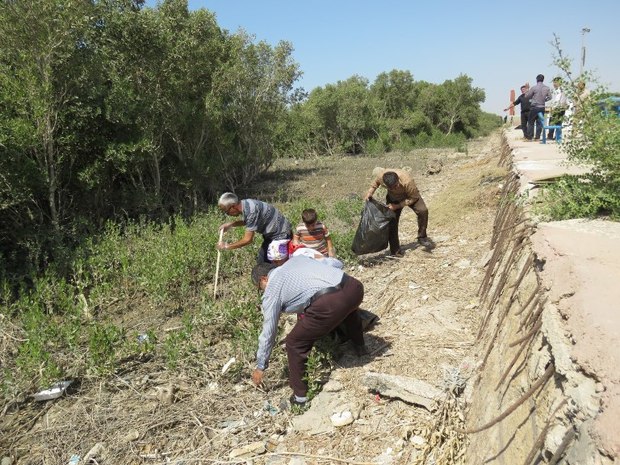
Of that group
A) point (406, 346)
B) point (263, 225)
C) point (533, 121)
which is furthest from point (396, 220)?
point (533, 121)

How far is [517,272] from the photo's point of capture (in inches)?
125

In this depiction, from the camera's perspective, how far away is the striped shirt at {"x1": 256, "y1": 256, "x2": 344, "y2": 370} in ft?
9.71

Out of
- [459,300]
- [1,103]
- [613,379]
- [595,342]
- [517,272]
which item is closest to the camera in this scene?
[613,379]

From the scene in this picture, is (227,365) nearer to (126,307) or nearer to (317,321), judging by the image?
(317,321)

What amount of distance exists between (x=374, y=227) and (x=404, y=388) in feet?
8.63

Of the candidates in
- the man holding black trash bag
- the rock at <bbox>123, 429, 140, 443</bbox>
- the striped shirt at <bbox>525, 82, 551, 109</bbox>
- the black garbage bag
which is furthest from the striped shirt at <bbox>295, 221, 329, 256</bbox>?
the striped shirt at <bbox>525, 82, 551, 109</bbox>

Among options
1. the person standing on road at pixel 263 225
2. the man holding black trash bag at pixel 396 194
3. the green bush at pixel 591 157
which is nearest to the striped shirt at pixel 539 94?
the man holding black trash bag at pixel 396 194

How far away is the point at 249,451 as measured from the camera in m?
2.93

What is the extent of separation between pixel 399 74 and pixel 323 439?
33642mm

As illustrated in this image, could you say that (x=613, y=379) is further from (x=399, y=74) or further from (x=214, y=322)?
(x=399, y=74)

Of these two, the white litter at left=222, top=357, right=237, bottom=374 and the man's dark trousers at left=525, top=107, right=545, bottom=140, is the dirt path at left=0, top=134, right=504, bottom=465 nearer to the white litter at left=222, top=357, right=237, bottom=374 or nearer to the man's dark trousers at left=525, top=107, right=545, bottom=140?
the white litter at left=222, top=357, right=237, bottom=374

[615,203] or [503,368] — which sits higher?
[615,203]

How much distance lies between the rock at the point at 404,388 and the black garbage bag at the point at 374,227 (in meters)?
2.44

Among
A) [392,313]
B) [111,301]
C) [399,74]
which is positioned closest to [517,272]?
[392,313]
